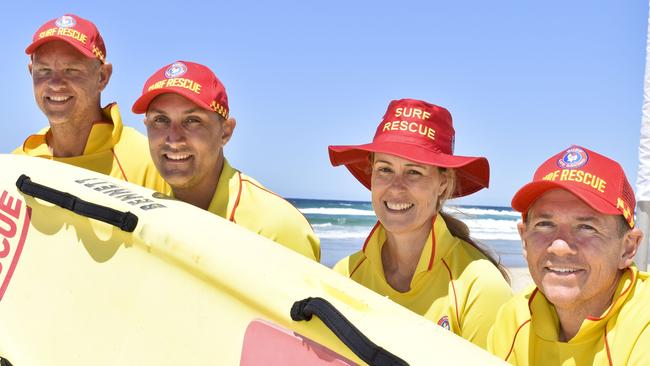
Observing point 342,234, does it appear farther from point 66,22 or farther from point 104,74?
point 66,22

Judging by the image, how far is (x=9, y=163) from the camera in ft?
10.9

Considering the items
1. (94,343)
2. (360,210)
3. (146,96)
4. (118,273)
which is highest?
(360,210)

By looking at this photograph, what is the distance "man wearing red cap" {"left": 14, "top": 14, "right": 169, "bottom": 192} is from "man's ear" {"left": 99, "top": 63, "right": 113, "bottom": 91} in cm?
3

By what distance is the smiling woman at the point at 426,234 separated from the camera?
2.83 meters

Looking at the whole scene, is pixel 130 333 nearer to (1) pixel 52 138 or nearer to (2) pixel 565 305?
(2) pixel 565 305

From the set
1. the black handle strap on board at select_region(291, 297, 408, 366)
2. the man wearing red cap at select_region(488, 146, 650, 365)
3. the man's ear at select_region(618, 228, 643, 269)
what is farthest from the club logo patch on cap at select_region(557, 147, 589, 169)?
the black handle strap on board at select_region(291, 297, 408, 366)

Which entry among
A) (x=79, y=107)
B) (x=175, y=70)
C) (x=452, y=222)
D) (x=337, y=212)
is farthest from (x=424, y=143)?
(x=337, y=212)

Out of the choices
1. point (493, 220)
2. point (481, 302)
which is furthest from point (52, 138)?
point (493, 220)

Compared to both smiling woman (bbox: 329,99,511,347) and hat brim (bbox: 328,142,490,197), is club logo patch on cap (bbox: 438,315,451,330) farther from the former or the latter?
hat brim (bbox: 328,142,490,197)

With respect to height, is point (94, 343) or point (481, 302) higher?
point (481, 302)

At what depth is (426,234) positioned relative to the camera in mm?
3100

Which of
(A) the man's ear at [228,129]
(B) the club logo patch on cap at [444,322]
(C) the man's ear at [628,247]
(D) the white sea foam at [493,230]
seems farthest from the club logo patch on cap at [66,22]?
(D) the white sea foam at [493,230]

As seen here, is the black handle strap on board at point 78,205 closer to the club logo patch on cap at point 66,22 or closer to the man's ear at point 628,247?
the club logo patch on cap at point 66,22

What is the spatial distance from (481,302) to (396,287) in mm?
442
